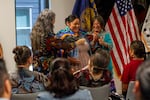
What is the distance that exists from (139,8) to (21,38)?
207cm

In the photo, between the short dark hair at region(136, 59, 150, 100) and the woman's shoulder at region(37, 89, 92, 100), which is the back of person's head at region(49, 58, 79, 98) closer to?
the woman's shoulder at region(37, 89, 92, 100)

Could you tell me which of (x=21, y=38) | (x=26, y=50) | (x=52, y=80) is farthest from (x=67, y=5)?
(x=52, y=80)

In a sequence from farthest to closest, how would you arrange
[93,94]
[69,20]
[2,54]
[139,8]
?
[139,8]
[2,54]
[69,20]
[93,94]

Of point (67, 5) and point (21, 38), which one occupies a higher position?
point (67, 5)

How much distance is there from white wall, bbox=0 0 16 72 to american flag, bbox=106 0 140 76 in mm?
1532

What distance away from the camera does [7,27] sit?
16.2 ft

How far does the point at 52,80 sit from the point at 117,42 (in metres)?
3.16

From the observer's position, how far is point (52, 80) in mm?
2441

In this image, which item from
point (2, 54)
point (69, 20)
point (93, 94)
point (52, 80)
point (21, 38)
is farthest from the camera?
point (21, 38)

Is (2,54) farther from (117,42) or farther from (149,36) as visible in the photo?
(149,36)

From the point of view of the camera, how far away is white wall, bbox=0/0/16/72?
4910mm

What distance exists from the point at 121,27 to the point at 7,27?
71.7 inches

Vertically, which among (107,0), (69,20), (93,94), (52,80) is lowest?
(93,94)

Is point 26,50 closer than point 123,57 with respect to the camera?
Yes
